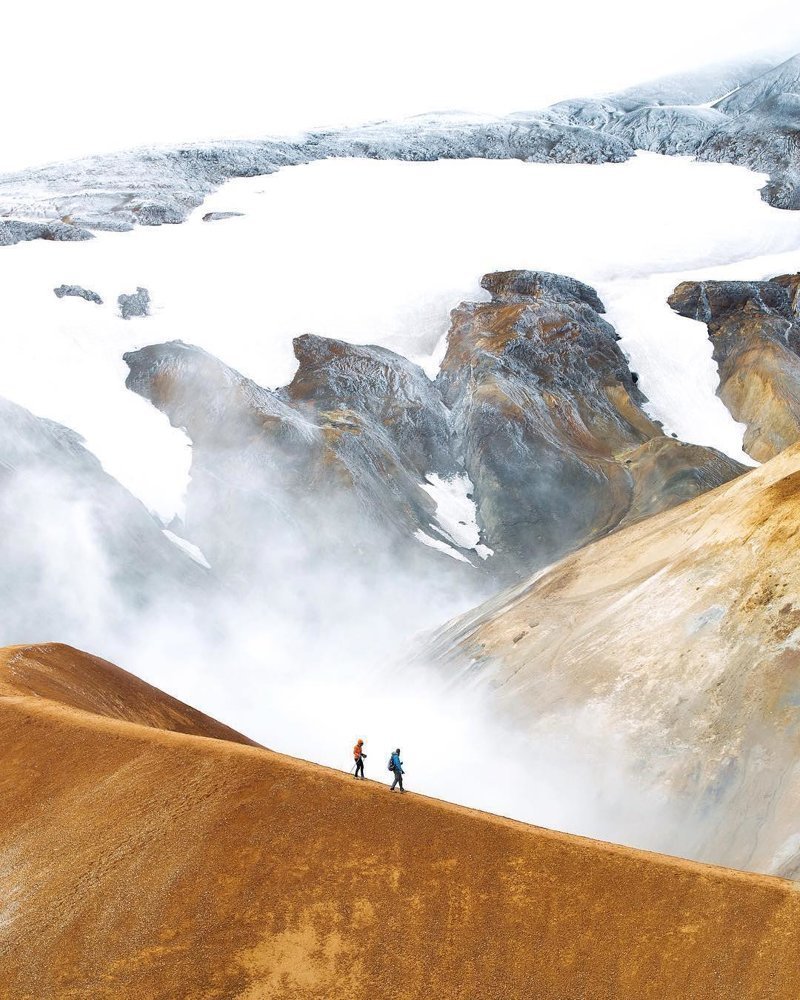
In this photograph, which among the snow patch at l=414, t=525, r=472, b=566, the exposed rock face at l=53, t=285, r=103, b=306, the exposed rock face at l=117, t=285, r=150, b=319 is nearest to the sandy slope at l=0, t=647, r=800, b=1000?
the snow patch at l=414, t=525, r=472, b=566

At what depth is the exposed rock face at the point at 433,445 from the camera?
222ft

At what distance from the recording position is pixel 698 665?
27188 millimetres

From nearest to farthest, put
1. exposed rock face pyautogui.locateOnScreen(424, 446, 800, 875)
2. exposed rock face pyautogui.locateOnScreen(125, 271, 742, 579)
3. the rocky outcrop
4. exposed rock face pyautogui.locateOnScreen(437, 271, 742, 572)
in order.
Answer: exposed rock face pyautogui.locateOnScreen(424, 446, 800, 875), the rocky outcrop, exposed rock face pyautogui.locateOnScreen(125, 271, 742, 579), exposed rock face pyautogui.locateOnScreen(437, 271, 742, 572)

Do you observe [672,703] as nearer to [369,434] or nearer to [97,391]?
[369,434]

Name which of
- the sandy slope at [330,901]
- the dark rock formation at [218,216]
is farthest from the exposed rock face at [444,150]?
the sandy slope at [330,901]

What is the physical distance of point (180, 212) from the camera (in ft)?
393

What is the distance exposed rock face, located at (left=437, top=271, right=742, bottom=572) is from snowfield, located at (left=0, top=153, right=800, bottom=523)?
4688 millimetres

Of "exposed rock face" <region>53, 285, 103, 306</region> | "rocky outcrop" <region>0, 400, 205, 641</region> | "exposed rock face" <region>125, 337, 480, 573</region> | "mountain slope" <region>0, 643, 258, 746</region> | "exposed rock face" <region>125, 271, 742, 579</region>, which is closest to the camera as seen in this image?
"mountain slope" <region>0, 643, 258, 746</region>

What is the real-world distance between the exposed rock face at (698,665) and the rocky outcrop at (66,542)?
27.5 m

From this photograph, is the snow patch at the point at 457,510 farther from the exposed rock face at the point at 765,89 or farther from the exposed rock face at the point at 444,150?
the exposed rock face at the point at 765,89

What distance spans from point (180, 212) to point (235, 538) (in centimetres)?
7093

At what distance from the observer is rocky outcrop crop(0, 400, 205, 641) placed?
5350 centimetres

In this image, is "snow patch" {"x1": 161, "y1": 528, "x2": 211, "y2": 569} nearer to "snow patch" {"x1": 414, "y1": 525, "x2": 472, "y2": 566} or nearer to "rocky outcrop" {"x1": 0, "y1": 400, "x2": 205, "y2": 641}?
"rocky outcrop" {"x1": 0, "y1": 400, "x2": 205, "y2": 641}

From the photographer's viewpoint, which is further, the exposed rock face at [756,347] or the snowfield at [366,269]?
the exposed rock face at [756,347]
